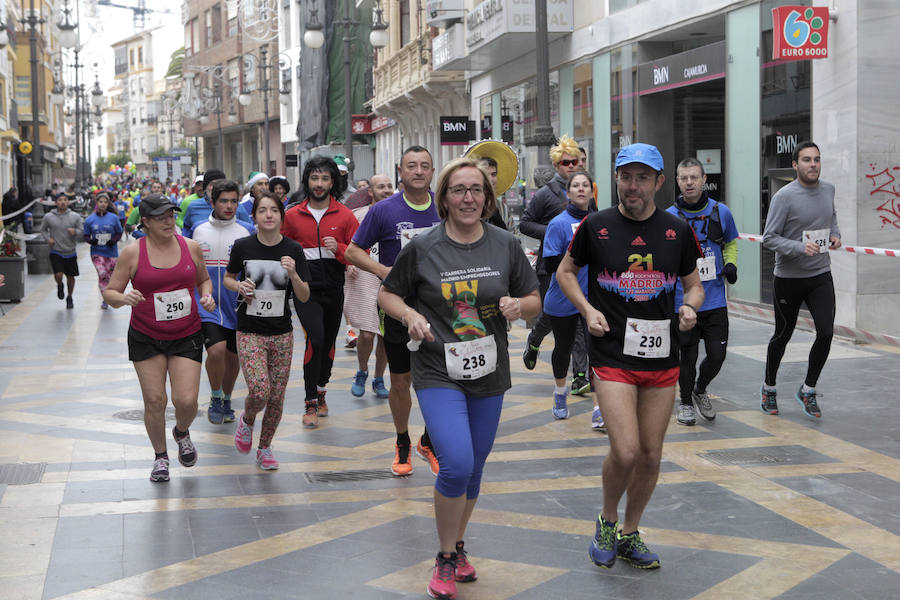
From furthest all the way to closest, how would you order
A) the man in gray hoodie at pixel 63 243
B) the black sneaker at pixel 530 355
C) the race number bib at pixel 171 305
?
the man in gray hoodie at pixel 63 243 < the black sneaker at pixel 530 355 < the race number bib at pixel 171 305

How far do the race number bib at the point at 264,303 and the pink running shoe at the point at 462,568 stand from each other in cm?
276

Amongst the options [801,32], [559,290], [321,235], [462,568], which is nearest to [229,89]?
[801,32]

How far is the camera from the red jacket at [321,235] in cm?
894

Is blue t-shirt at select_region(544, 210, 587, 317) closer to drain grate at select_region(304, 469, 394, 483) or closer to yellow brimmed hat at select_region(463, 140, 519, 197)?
yellow brimmed hat at select_region(463, 140, 519, 197)

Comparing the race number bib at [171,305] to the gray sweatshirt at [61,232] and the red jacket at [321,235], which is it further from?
the gray sweatshirt at [61,232]

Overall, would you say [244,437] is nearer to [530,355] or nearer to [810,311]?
[530,355]

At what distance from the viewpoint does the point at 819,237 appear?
8578mm

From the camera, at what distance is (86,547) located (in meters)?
5.70

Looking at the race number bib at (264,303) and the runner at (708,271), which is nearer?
the race number bib at (264,303)

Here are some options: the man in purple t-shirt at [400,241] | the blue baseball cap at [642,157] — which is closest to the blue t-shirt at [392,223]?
the man in purple t-shirt at [400,241]

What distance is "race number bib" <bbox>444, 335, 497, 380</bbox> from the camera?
16.2 feet

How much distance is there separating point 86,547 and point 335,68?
156ft

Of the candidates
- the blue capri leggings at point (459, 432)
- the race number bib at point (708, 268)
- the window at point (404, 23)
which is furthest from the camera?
the window at point (404, 23)

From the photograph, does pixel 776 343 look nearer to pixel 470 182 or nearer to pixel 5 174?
pixel 470 182
